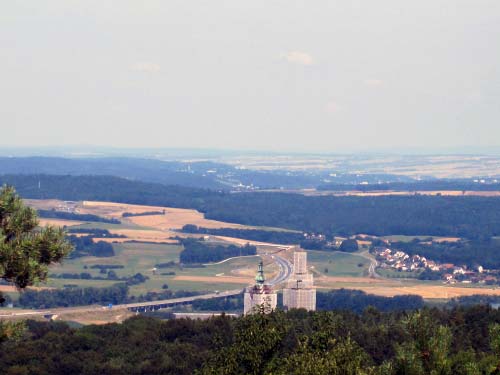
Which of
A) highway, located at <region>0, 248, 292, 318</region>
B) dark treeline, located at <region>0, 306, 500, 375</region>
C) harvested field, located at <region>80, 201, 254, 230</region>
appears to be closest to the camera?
dark treeline, located at <region>0, 306, 500, 375</region>

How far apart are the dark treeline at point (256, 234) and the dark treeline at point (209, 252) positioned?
35.0 feet

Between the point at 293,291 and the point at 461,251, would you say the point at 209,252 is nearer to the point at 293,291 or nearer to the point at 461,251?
the point at 461,251

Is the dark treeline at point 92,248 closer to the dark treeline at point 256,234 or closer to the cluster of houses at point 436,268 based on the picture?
the dark treeline at point 256,234

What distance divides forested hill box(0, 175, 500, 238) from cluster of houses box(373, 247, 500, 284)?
22025 millimetres

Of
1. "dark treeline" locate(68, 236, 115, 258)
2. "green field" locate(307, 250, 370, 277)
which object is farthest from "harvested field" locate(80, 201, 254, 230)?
"green field" locate(307, 250, 370, 277)

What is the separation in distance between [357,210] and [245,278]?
60.1 meters

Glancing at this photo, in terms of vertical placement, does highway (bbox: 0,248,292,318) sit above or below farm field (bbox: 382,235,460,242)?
above

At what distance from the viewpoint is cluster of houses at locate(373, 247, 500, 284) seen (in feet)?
366

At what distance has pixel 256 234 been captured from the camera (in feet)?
446

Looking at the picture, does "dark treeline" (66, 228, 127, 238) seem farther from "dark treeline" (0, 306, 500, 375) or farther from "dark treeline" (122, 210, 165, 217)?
"dark treeline" (0, 306, 500, 375)

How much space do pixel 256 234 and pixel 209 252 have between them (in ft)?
57.2

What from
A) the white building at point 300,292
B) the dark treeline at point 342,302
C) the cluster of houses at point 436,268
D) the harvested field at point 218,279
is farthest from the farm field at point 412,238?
the dark treeline at point 342,302

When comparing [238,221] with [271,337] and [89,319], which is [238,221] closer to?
[89,319]

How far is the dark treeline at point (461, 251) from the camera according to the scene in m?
122
